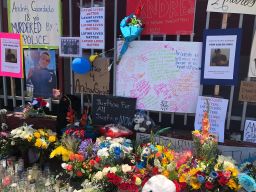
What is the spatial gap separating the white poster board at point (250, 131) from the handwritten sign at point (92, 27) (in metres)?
1.86

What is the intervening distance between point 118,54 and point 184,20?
0.85m

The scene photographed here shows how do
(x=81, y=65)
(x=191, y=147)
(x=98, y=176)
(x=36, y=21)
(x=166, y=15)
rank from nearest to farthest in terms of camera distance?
(x=98, y=176) < (x=166, y=15) < (x=191, y=147) < (x=81, y=65) < (x=36, y=21)

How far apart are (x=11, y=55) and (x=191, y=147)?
8.54 ft

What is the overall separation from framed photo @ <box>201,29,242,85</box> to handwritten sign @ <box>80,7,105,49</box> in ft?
3.91

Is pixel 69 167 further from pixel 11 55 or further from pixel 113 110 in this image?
pixel 11 55

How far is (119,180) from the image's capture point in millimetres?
3203

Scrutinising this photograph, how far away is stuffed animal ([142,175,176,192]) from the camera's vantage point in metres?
2.93

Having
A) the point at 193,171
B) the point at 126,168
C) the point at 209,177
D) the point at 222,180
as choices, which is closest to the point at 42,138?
the point at 126,168

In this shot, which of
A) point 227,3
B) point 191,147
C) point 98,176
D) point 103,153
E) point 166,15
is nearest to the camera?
point 98,176

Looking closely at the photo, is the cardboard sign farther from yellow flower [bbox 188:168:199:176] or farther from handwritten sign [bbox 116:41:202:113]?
yellow flower [bbox 188:168:199:176]

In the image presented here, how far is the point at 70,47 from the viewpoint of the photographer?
4043mm

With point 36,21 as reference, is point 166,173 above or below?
below

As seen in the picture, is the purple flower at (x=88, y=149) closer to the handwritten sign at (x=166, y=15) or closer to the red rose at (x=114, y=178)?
the red rose at (x=114, y=178)

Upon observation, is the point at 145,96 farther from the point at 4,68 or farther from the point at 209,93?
the point at 4,68
